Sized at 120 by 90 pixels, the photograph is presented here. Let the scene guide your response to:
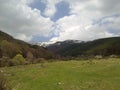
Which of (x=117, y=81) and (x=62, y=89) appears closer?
(x=62, y=89)

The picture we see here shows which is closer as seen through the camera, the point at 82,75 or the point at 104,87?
the point at 104,87

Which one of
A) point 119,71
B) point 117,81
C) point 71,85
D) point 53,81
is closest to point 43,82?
point 53,81

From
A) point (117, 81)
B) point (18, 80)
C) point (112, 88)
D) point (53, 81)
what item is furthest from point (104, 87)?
point (18, 80)

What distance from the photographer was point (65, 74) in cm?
4284

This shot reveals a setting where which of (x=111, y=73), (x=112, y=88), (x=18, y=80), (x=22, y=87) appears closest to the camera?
(x=112, y=88)

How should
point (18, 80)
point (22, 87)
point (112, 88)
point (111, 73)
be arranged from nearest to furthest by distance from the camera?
point (112, 88), point (22, 87), point (18, 80), point (111, 73)

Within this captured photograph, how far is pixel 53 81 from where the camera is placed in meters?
37.8

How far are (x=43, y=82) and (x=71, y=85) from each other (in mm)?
4373

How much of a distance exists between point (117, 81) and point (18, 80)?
570 inches

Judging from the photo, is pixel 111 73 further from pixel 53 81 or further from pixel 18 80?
pixel 18 80

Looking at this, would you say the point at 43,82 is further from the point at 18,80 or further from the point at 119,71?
the point at 119,71

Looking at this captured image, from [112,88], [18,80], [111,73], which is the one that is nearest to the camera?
[112,88]

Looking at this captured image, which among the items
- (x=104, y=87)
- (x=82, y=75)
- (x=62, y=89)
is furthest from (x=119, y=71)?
(x=62, y=89)

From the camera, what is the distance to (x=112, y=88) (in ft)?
109
